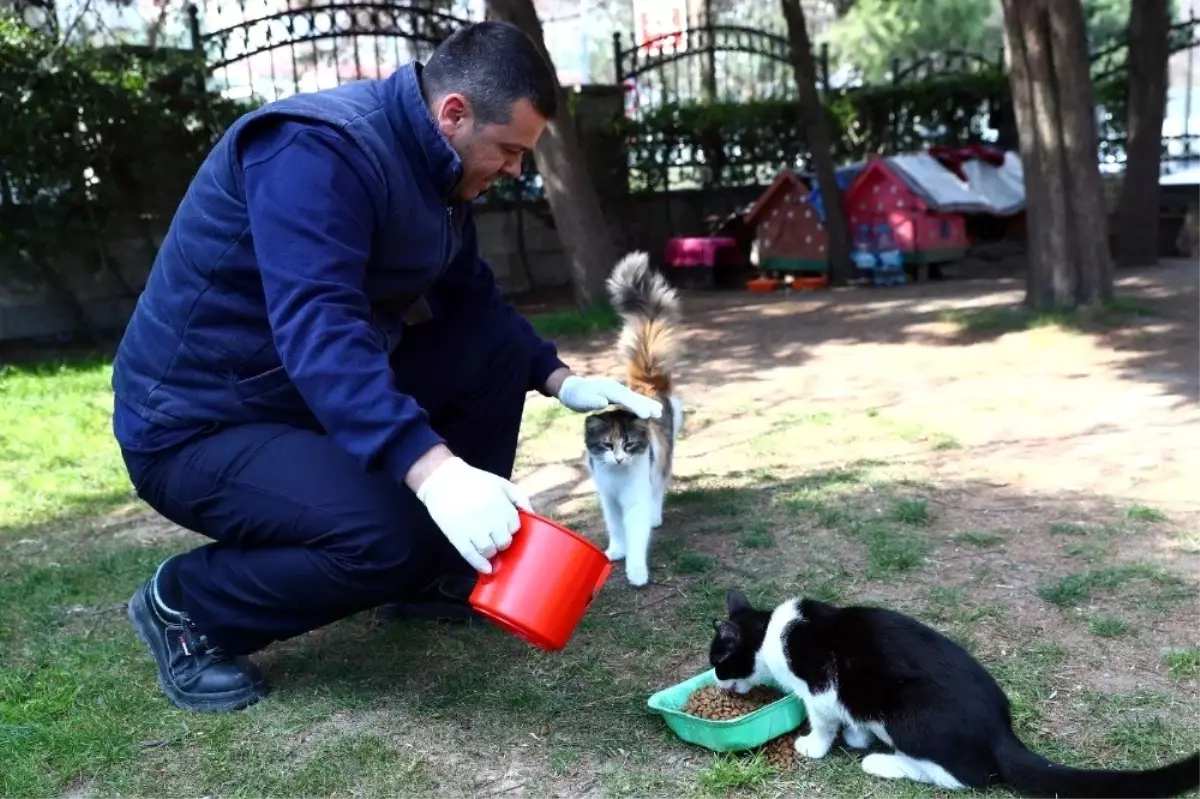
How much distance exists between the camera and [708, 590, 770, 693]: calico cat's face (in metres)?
2.37

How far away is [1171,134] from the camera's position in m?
12.7

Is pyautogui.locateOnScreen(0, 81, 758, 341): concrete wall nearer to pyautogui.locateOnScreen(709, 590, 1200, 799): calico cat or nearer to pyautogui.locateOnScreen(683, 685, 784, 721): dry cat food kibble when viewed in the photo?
pyautogui.locateOnScreen(683, 685, 784, 721): dry cat food kibble

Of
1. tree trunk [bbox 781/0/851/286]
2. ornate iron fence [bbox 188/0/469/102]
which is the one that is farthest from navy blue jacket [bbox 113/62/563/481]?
tree trunk [bbox 781/0/851/286]

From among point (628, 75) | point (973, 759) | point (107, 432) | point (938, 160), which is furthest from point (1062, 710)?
point (628, 75)

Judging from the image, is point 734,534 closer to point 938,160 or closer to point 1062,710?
point 1062,710

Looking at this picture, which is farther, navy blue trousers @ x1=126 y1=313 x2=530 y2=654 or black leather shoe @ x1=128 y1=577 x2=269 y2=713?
black leather shoe @ x1=128 y1=577 x2=269 y2=713

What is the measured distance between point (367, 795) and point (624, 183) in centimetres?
930

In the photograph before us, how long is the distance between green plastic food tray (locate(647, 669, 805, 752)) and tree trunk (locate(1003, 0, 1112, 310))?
211 inches

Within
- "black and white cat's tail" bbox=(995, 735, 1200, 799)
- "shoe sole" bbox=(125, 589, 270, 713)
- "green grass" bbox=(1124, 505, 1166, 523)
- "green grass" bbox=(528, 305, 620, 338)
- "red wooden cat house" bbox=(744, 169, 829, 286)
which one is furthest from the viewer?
"red wooden cat house" bbox=(744, 169, 829, 286)

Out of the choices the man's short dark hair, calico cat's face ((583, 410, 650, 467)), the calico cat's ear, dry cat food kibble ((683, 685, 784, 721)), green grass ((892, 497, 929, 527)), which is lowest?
dry cat food kibble ((683, 685, 784, 721))

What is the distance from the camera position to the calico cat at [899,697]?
6.56 feet

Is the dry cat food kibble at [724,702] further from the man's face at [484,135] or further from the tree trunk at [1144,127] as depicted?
the tree trunk at [1144,127]

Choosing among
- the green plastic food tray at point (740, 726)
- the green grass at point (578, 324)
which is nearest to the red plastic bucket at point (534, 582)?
the green plastic food tray at point (740, 726)

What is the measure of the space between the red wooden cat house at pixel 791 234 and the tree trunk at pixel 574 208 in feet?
7.71
